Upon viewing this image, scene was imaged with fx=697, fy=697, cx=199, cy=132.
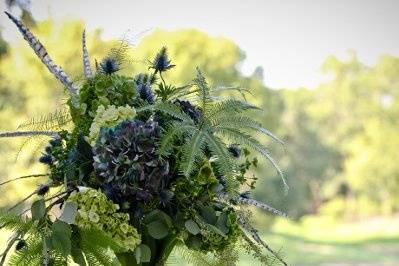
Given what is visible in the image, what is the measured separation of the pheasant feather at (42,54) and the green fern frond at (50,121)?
0.14 feet

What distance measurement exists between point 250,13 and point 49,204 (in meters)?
6.54

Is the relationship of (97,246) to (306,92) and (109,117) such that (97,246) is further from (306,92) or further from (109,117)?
(306,92)

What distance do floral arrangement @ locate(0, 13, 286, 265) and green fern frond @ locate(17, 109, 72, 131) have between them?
3cm

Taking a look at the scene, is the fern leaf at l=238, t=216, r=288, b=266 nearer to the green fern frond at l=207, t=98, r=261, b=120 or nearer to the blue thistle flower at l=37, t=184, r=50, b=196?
the green fern frond at l=207, t=98, r=261, b=120

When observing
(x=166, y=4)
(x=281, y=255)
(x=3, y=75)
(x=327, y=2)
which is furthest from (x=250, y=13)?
(x=281, y=255)

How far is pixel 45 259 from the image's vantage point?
0.78 meters

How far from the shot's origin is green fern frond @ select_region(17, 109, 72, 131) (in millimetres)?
911

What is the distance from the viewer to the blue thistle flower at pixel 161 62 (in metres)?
0.88

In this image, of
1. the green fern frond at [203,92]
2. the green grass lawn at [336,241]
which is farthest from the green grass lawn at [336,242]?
the green fern frond at [203,92]

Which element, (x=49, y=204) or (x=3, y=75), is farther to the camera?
(x=3, y=75)

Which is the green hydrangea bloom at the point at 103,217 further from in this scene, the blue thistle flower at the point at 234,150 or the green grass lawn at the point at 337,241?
the green grass lawn at the point at 337,241

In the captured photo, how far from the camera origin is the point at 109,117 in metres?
0.80

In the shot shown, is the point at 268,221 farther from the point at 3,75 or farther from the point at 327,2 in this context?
the point at 3,75

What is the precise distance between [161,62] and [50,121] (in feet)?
0.55
